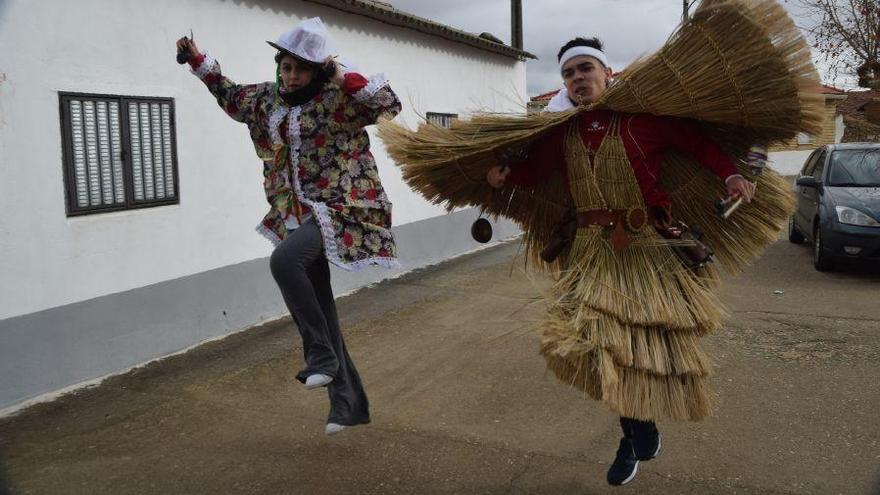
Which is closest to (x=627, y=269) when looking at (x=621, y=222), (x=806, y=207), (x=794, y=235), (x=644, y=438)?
(x=621, y=222)

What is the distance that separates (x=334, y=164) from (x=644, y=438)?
1.79m

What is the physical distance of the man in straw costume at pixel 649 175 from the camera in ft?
9.54

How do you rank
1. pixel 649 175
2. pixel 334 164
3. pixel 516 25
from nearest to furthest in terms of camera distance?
pixel 649 175 → pixel 334 164 → pixel 516 25

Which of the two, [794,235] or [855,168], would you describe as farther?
[794,235]

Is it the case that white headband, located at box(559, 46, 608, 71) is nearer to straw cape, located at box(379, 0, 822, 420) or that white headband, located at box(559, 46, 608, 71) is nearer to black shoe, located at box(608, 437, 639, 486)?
straw cape, located at box(379, 0, 822, 420)

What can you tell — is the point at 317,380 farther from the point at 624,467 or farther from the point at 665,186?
the point at 665,186

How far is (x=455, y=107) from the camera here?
36.7 feet

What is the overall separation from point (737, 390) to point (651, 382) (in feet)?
6.56

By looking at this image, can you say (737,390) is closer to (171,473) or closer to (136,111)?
(171,473)

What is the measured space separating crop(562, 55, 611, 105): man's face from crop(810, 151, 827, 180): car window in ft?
24.5

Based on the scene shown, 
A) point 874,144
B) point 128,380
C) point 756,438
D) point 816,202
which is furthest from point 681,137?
point 874,144

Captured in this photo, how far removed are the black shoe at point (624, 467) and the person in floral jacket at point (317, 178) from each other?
3.82ft

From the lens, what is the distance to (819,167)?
10055 millimetres

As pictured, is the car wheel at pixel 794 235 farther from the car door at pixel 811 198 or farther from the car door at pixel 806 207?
the car door at pixel 811 198
